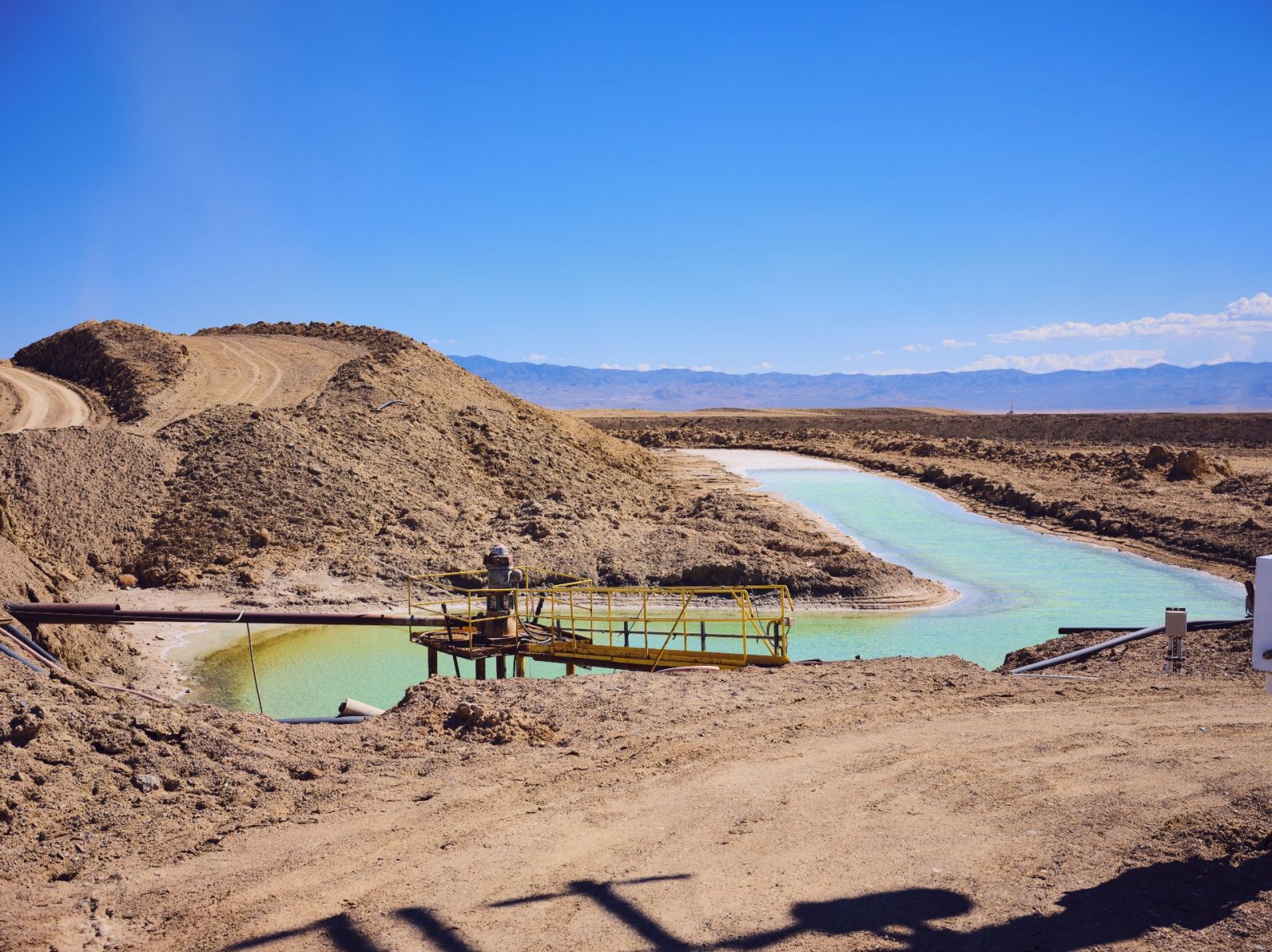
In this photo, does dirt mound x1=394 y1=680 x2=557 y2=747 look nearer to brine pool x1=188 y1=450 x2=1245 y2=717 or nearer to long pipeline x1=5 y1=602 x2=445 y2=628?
long pipeline x1=5 y1=602 x2=445 y2=628

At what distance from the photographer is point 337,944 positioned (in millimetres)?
6105

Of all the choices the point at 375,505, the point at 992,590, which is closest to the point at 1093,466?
the point at 992,590

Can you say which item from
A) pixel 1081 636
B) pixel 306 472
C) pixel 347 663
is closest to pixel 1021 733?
pixel 1081 636

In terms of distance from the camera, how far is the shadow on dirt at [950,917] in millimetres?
6059

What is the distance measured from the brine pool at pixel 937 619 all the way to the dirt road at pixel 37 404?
13878 millimetres

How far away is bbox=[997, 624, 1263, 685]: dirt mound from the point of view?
12484mm

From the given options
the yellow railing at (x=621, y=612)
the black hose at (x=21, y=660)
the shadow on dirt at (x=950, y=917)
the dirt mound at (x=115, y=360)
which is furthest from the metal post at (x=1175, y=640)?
the dirt mound at (x=115, y=360)

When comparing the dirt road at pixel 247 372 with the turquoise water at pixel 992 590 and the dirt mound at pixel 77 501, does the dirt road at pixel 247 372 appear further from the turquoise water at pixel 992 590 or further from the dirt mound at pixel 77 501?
the turquoise water at pixel 992 590

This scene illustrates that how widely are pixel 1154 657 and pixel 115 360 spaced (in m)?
32.9

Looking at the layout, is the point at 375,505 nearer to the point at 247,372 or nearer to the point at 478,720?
the point at 247,372

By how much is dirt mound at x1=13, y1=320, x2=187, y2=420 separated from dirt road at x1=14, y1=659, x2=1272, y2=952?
81.7 ft

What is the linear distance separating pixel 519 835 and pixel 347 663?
11446 mm

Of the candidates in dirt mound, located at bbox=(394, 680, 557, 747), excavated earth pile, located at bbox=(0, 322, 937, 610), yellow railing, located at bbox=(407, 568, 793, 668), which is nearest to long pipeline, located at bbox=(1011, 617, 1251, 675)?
yellow railing, located at bbox=(407, 568, 793, 668)

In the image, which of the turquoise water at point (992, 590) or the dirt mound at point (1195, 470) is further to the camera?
the dirt mound at point (1195, 470)
